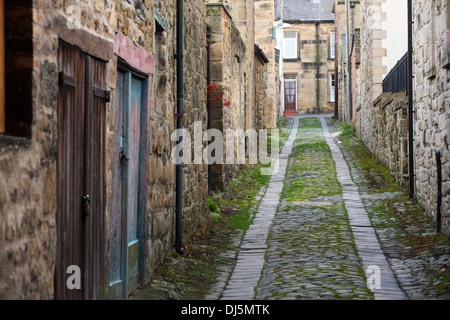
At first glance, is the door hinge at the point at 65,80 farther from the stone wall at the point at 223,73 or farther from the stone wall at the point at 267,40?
the stone wall at the point at 267,40

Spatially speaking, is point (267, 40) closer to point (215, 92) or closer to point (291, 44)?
point (215, 92)

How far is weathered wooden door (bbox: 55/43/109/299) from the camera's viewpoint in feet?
14.5

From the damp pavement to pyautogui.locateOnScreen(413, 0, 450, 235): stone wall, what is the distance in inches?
40.9

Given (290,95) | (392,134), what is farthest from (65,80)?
(290,95)

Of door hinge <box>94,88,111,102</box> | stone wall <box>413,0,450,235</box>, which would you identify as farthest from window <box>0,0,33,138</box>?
stone wall <box>413,0,450,235</box>

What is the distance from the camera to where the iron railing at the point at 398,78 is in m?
14.1

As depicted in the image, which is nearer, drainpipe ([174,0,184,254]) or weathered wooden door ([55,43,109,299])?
weathered wooden door ([55,43,109,299])

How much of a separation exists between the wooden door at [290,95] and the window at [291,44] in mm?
1732

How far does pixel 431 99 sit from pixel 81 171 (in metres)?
7.02

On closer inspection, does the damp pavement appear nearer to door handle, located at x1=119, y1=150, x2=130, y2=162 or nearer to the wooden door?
door handle, located at x1=119, y1=150, x2=130, y2=162

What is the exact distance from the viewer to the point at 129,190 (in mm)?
6391

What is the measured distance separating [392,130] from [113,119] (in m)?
10.7

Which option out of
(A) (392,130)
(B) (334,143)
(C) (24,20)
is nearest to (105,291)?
(C) (24,20)
